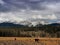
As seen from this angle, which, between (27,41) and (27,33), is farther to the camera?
(27,33)

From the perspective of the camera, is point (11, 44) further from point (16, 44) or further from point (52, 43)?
point (52, 43)

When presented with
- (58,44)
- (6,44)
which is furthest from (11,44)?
(58,44)

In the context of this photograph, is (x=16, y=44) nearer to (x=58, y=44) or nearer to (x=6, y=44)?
(x=6, y=44)

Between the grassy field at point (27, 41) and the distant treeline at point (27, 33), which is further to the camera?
the distant treeline at point (27, 33)

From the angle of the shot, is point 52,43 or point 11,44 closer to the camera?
point 11,44

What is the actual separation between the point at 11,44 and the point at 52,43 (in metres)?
8.29

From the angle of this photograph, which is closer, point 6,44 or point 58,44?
point 6,44

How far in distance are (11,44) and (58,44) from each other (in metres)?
7.72

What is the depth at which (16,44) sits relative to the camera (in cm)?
1872

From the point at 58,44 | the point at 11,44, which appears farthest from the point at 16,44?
the point at 58,44

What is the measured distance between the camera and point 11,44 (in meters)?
18.5

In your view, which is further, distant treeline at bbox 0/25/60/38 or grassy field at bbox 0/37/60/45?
distant treeline at bbox 0/25/60/38

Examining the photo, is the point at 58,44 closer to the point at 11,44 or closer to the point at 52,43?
the point at 52,43

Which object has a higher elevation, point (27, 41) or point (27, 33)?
point (27, 33)
